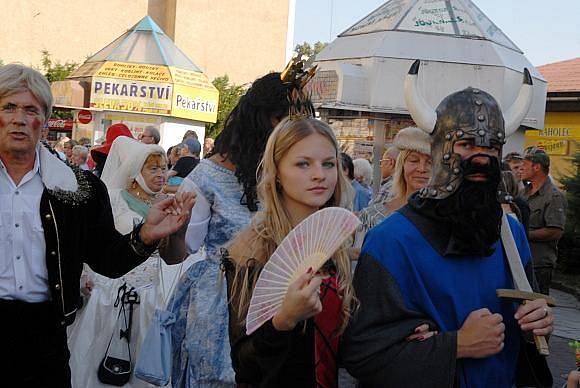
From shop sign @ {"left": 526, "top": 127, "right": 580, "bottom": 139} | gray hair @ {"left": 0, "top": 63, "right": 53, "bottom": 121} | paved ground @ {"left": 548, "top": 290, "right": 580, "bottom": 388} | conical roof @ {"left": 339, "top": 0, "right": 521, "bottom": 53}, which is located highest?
conical roof @ {"left": 339, "top": 0, "right": 521, "bottom": 53}

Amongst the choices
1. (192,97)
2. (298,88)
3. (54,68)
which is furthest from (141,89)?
(298,88)

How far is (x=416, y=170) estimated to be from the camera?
171 inches

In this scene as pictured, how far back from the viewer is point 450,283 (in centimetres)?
232

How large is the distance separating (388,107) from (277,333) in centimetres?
865

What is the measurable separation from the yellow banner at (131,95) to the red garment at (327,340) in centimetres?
1745

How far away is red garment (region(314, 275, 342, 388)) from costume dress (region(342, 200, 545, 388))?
9 cm

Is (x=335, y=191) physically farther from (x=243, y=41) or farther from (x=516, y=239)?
(x=243, y=41)

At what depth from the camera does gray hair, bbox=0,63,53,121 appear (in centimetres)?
312

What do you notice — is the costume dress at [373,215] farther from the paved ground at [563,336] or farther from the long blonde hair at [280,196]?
the paved ground at [563,336]

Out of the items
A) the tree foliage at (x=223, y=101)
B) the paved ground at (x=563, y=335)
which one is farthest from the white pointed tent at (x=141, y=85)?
the tree foliage at (x=223, y=101)

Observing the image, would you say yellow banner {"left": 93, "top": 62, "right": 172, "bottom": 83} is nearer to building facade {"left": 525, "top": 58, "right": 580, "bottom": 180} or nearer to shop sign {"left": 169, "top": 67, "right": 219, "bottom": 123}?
shop sign {"left": 169, "top": 67, "right": 219, "bottom": 123}

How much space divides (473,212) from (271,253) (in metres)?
0.67

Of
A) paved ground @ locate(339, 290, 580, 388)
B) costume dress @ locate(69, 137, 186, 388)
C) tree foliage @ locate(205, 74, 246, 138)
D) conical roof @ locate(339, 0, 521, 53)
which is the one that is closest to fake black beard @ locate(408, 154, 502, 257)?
costume dress @ locate(69, 137, 186, 388)

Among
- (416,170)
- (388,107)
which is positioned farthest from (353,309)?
(388,107)
